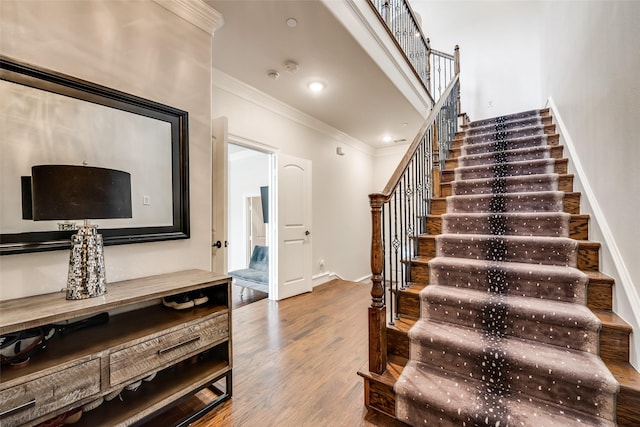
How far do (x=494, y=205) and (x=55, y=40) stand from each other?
124 inches

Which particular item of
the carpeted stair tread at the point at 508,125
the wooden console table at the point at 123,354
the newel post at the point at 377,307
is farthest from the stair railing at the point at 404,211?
the wooden console table at the point at 123,354

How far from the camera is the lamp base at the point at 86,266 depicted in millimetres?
1261

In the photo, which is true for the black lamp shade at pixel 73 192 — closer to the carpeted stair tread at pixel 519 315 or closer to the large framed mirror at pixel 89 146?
the large framed mirror at pixel 89 146

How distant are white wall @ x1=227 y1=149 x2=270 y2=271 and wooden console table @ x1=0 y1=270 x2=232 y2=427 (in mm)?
4440

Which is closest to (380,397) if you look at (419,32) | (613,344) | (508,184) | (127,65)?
(613,344)

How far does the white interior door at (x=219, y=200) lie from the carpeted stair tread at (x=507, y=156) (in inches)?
101

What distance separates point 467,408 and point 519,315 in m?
0.62

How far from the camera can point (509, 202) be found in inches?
93.9

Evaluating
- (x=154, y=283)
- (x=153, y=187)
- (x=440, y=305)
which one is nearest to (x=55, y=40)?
(x=153, y=187)

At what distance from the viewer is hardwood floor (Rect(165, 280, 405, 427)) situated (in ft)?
5.22

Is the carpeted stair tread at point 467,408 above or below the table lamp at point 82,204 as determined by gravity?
below

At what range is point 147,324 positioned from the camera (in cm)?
148

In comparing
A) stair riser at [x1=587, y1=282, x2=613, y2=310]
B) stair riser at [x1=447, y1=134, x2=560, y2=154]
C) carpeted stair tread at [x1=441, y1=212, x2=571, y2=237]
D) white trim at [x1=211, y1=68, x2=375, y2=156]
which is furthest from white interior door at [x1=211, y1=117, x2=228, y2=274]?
stair riser at [x1=447, y1=134, x2=560, y2=154]

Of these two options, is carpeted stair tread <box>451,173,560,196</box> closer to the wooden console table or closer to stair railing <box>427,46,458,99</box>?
the wooden console table
